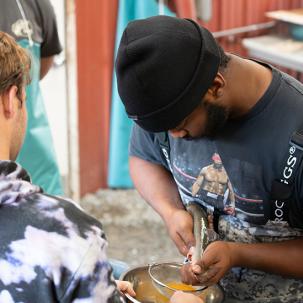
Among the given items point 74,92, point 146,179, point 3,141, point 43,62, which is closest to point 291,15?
point 74,92

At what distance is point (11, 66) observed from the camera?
1071mm

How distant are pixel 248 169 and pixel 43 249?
1.91ft

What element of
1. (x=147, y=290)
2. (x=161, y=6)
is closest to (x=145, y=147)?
(x=147, y=290)

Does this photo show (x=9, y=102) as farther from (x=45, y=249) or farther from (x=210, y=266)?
(x=210, y=266)

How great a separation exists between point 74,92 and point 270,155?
1946 millimetres

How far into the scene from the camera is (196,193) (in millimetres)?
1466

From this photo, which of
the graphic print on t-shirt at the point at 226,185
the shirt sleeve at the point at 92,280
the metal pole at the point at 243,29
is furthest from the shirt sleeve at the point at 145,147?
the metal pole at the point at 243,29

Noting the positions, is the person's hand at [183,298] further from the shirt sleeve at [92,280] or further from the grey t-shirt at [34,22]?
the grey t-shirt at [34,22]

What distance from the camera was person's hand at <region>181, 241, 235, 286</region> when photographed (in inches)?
52.4

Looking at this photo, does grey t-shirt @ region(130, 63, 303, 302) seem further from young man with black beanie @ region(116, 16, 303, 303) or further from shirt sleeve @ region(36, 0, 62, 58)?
shirt sleeve @ region(36, 0, 62, 58)

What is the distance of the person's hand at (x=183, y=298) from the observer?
126 centimetres

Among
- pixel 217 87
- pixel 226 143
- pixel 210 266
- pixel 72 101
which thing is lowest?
pixel 72 101

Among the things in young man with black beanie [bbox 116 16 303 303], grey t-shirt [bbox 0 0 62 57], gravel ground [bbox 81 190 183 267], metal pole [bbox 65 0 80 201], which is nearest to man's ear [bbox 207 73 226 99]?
young man with black beanie [bbox 116 16 303 303]

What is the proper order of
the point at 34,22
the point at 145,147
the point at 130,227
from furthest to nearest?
the point at 130,227, the point at 34,22, the point at 145,147
